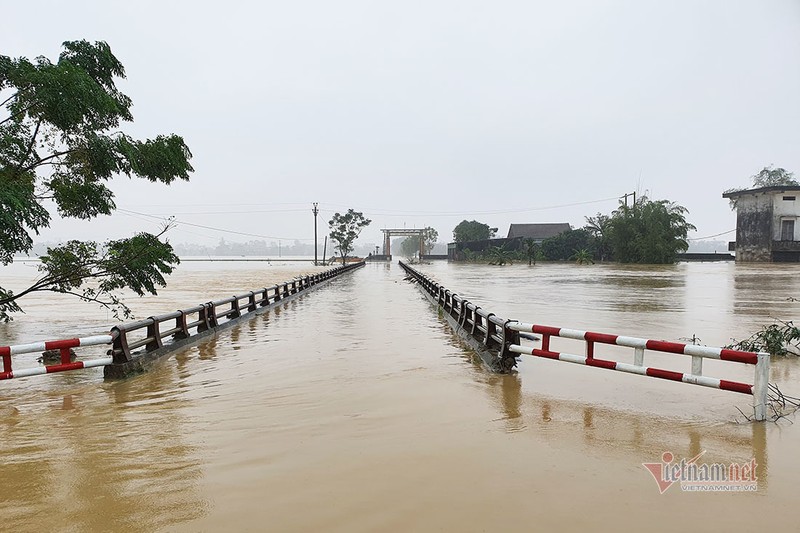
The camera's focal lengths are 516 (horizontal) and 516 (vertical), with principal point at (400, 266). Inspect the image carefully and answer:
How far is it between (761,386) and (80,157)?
11199mm

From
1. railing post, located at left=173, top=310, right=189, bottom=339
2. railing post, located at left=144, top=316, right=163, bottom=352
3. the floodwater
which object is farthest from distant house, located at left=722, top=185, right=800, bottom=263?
railing post, located at left=144, top=316, right=163, bottom=352

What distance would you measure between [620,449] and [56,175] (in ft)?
35.1

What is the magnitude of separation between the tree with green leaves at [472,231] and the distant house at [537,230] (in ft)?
31.0

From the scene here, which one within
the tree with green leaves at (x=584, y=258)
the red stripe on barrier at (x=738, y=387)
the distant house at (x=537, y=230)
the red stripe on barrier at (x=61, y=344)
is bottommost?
the red stripe on barrier at (x=738, y=387)

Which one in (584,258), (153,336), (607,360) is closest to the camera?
(607,360)

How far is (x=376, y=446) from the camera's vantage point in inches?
186

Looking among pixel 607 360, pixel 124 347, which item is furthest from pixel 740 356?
pixel 124 347

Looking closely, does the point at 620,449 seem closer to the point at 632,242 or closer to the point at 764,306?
the point at 764,306

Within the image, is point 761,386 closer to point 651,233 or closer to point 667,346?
point 667,346

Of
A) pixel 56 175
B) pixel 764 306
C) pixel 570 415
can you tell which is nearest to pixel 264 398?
pixel 570 415

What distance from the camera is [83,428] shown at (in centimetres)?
538

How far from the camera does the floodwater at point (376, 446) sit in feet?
11.5

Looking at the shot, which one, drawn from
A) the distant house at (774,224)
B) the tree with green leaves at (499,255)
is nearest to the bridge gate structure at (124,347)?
the tree with green leaves at (499,255)

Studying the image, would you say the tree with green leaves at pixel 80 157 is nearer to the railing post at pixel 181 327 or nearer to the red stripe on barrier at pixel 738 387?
the railing post at pixel 181 327
